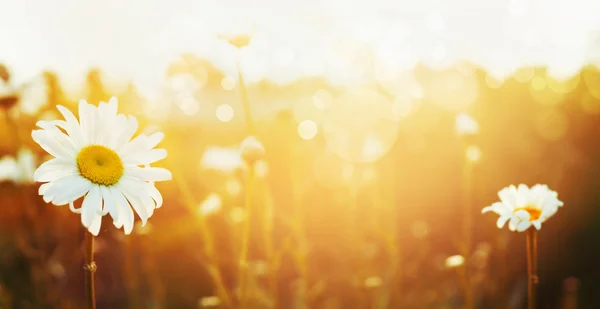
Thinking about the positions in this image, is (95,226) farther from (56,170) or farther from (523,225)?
(523,225)

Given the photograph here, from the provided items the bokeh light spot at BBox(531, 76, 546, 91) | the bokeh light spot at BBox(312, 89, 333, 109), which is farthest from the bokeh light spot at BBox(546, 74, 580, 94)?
the bokeh light spot at BBox(312, 89, 333, 109)

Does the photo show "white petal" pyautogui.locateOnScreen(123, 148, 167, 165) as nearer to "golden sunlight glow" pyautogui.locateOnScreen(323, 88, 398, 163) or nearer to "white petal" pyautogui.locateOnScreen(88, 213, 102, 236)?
"white petal" pyautogui.locateOnScreen(88, 213, 102, 236)

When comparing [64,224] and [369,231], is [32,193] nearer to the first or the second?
[64,224]

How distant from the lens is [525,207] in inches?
52.5

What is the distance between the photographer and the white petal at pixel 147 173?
1.15 metres

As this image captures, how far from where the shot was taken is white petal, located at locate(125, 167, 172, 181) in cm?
115

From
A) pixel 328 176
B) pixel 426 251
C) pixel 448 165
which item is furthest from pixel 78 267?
pixel 448 165

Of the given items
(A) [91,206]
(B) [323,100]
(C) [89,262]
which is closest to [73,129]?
(A) [91,206]

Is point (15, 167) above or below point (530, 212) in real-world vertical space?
above

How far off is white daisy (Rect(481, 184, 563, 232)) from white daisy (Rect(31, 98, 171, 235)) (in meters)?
0.71

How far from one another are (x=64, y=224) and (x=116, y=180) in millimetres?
1985

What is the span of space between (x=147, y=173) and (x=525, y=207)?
2.73 feet

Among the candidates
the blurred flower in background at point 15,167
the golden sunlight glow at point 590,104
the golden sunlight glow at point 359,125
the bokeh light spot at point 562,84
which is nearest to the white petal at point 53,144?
the blurred flower in background at point 15,167

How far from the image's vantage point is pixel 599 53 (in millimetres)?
3406
